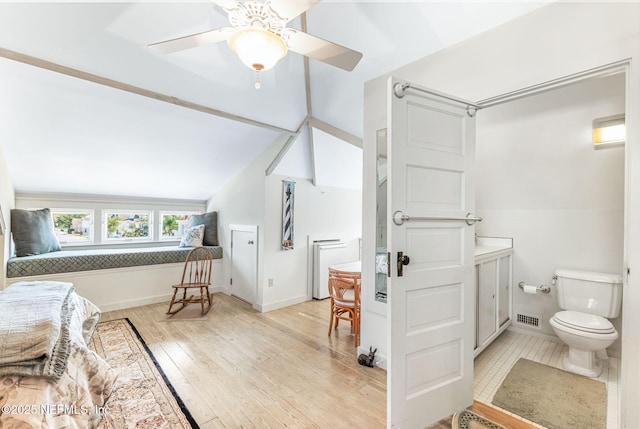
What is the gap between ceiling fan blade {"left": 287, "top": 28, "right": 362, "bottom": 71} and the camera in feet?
4.75

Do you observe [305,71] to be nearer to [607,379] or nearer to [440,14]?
[440,14]

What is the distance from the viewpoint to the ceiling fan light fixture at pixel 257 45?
1.29 m

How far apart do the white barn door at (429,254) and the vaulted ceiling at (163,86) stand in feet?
2.57

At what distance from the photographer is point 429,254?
1625 mm

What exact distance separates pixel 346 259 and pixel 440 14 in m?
3.47

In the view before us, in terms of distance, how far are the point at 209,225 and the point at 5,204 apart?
7.48 ft

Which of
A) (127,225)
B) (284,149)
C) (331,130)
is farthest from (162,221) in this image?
(331,130)

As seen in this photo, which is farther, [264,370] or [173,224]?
[173,224]

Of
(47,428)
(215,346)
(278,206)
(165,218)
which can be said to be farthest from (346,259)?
(47,428)

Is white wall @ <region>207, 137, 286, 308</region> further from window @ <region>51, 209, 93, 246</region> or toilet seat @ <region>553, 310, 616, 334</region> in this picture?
toilet seat @ <region>553, 310, 616, 334</region>

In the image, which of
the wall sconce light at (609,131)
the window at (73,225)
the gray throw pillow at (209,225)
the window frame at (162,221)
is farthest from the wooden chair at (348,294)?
the window at (73,225)

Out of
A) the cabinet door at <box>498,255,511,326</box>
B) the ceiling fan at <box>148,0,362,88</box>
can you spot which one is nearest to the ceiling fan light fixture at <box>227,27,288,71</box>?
the ceiling fan at <box>148,0,362,88</box>

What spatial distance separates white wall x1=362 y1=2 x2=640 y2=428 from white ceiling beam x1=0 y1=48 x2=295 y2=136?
2.00m

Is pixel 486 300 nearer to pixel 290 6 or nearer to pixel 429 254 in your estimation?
pixel 429 254
